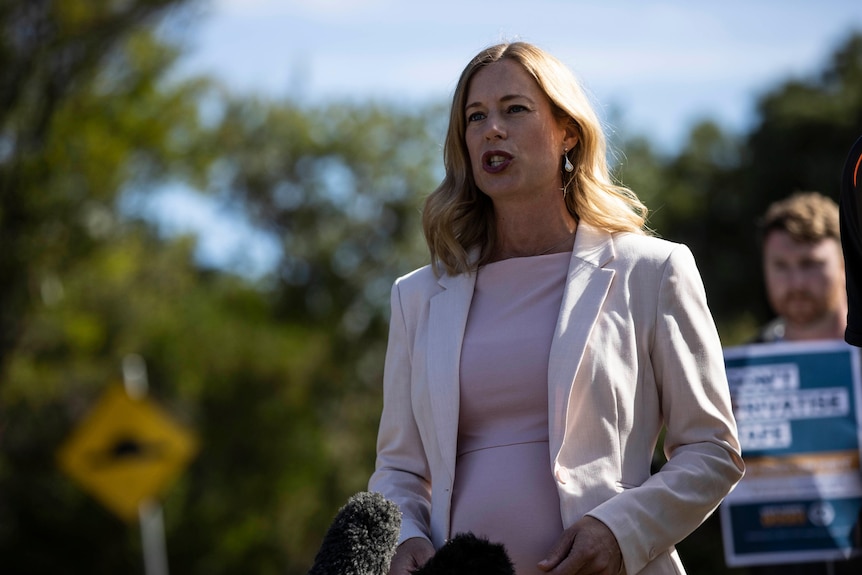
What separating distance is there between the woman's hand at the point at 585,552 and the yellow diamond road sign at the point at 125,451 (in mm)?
10796

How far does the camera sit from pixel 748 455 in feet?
17.4

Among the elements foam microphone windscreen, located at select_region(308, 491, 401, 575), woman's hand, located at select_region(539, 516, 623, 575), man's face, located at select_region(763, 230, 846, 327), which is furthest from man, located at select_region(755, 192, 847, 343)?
foam microphone windscreen, located at select_region(308, 491, 401, 575)

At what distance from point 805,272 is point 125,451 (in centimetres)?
972

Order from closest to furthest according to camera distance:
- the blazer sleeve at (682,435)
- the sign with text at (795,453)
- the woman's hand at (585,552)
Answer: the woman's hand at (585,552) → the blazer sleeve at (682,435) → the sign with text at (795,453)

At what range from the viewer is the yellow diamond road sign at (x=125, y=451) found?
43.9ft

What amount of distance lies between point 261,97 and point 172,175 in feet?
58.8

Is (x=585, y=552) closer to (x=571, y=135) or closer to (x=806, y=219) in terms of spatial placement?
(x=571, y=135)

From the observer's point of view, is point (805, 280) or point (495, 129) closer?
point (495, 129)

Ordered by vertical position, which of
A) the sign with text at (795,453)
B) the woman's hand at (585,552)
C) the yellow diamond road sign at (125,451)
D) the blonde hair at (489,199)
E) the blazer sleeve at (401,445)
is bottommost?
the yellow diamond road sign at (125,451)

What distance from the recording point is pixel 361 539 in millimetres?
2811

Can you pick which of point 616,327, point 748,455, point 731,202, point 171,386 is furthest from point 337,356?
point 616,327

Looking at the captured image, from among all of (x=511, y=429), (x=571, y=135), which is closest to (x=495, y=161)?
(x=571, y=135)

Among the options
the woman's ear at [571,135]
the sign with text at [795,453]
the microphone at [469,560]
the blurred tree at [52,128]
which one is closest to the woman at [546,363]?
the woman's ear at [571,135]

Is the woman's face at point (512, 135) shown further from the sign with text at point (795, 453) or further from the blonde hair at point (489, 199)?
the sign with text at point (795, 453)
